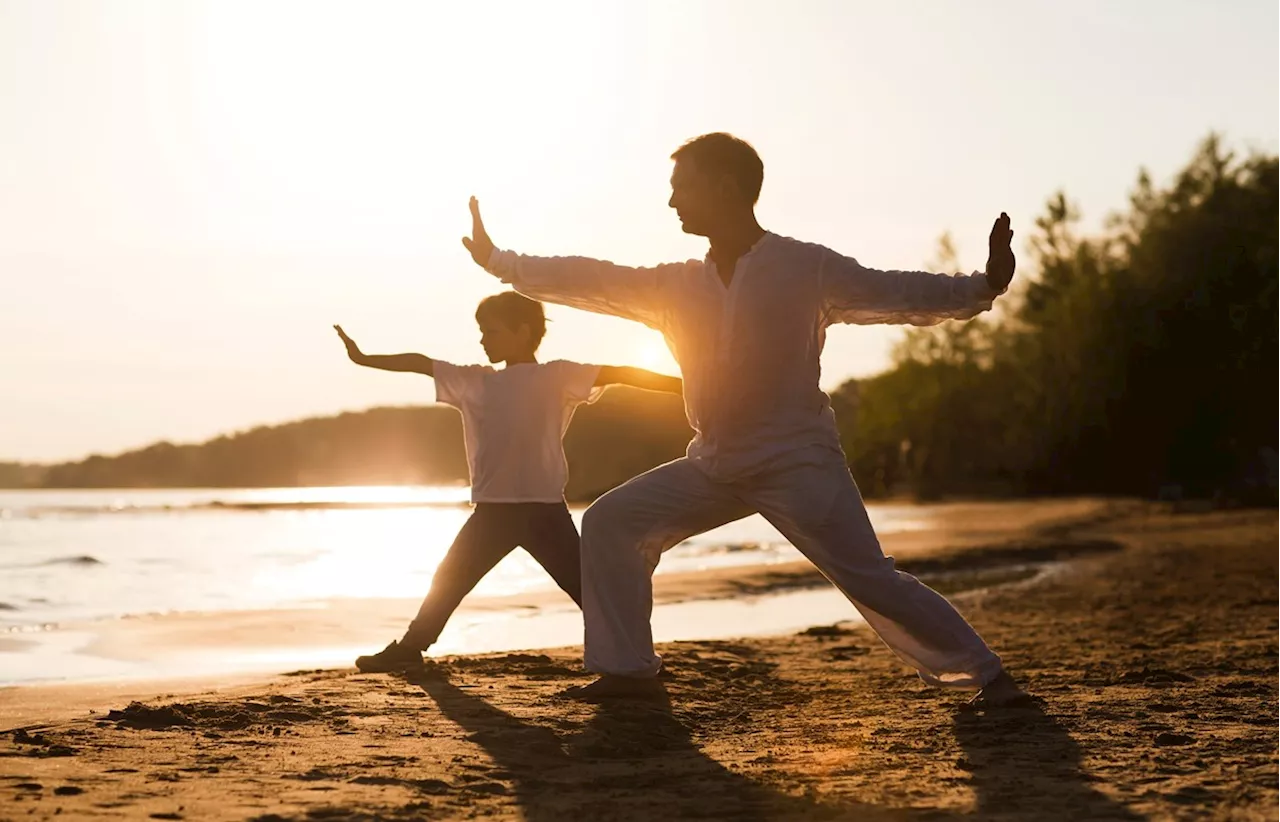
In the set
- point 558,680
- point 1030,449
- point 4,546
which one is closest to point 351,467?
point 1030,449

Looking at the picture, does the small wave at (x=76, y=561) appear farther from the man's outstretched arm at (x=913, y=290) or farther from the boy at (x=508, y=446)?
the man's outstretched arm at (x=913, y=290)

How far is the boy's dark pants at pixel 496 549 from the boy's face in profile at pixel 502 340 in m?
0.77

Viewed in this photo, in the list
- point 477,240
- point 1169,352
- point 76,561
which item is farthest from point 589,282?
point 1169,352

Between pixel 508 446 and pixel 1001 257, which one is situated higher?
pixel 1001 257

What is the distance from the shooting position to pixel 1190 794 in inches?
151

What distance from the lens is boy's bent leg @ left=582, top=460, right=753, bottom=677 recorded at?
5379 millimetres

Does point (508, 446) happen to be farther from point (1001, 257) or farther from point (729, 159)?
point (1001, 257)

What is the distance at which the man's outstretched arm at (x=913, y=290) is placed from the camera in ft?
15.8

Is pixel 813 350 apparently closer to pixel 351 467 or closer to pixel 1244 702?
pixel 1244 702

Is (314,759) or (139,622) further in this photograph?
(139,622)

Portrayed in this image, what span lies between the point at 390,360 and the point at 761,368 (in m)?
2.33

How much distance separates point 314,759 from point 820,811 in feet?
5.73

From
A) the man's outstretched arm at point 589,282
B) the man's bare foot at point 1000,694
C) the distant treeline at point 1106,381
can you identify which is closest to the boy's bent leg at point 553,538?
the man's outstretched arm at point 589,282

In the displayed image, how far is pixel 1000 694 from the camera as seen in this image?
5.30 m
